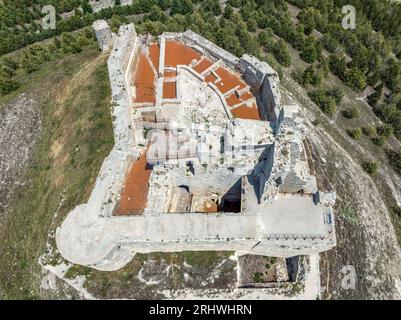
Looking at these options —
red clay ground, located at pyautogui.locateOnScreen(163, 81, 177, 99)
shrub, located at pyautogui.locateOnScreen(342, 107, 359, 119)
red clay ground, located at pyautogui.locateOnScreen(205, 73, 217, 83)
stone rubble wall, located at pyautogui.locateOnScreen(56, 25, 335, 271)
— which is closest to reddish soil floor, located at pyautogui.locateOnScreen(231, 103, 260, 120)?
red clay ground, located at pyautogui.locateOnScreen(205, 73, 217, 83)

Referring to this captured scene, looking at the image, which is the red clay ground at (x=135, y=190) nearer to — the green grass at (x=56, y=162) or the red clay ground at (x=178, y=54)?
the green grass at (x=56, y=162)

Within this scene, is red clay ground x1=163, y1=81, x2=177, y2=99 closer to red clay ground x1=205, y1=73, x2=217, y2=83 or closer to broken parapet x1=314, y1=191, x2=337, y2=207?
red clay ground x1=205, y1=73, x2=217, y2=83

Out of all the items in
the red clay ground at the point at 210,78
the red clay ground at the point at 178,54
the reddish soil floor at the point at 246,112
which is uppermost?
the red clay ground at the point at 178,54

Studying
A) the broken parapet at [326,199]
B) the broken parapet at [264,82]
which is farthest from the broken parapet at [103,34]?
the broken parapet at [326,199]

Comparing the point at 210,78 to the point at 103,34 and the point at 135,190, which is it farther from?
the point at 135,190

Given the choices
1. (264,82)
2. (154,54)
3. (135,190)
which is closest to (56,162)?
(135,190)

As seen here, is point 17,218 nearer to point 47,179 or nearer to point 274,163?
point 47,179

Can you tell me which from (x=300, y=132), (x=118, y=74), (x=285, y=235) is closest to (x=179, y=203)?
(x=285, y=235)

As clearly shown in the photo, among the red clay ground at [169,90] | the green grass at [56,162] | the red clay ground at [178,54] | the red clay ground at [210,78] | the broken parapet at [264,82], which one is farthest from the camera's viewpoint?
the red clay ground at [178,54]
